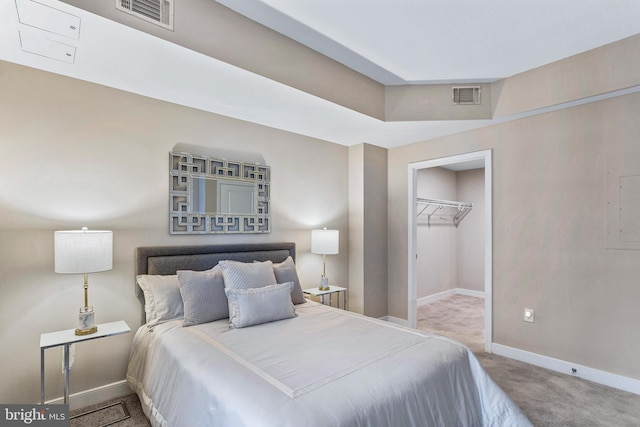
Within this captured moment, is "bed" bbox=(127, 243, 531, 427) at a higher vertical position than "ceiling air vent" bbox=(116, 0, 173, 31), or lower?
lower

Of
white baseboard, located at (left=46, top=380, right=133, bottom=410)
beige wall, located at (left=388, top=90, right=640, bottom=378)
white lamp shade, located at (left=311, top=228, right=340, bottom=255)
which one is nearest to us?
white baseboard, located at (left=46, top=380, right=133, bottom=410)

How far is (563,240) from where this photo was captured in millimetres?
2920

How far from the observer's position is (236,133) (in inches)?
125

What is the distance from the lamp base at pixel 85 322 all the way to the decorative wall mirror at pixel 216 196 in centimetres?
85

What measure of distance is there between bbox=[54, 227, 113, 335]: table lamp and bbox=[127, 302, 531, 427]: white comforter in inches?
16.5

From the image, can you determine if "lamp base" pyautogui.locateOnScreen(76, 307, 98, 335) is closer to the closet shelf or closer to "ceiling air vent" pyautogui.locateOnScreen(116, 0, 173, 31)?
"ceiling air vent" pyautogui.locateOnScreen(116, 0, 173, 31)

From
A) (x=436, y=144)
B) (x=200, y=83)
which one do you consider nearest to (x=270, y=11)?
(x=200, y=83)

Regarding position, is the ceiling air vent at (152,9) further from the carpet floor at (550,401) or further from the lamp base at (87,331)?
the carpet floor at (550,401)

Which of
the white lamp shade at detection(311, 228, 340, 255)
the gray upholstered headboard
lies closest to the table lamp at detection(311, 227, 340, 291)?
the white lamp shade at detection(311, 228, 340, 255)

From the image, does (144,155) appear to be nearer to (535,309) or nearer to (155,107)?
(155,107)

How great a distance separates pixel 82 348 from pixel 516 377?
11.5 feet

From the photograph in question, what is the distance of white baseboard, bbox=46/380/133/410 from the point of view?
88.4 inches

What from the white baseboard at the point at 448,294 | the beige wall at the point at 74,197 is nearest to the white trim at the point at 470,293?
the white baseboard at the point at 448,294

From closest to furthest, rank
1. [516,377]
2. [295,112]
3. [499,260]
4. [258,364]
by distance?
1. [258,364]
2. [516,377]
3. [295,112]
4. [499,260]
